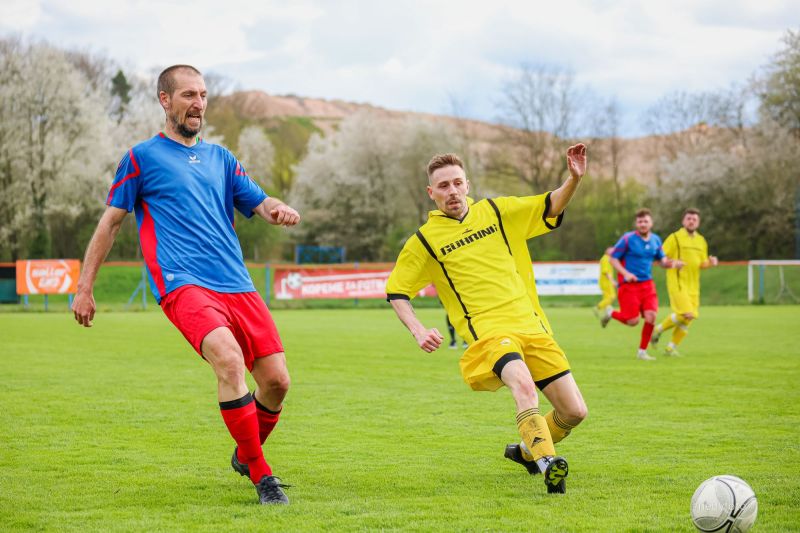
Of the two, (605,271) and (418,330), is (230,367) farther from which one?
(605,271)

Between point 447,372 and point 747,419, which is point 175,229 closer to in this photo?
point 747,419

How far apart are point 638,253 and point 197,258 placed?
11.7m

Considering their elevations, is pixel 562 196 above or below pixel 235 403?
above

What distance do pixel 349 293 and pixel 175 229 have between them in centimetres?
2976

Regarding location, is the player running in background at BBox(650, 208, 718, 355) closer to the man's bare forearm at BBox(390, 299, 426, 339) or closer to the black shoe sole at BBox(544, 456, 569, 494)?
the man's bare forearm at BBox(390, 299, 426, 339)

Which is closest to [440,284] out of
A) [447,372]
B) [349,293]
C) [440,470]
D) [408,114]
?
[440,470]

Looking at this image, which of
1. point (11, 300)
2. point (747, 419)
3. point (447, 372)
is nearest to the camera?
point (747, 419)

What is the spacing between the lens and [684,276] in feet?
53.8

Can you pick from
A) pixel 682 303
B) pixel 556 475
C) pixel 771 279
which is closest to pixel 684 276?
pixel 682 303

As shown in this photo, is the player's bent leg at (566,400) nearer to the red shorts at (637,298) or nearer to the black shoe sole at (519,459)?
the black shoe sole at (519,459)

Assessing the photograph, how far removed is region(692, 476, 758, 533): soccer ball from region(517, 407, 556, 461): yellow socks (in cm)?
118

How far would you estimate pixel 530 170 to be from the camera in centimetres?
6103

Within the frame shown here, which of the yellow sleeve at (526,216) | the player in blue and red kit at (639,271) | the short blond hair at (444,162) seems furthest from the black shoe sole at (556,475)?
the player in blue and red kit at (639,271)

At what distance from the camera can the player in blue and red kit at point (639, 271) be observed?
1568 centimetres
